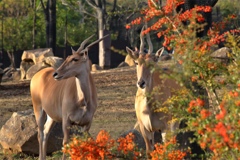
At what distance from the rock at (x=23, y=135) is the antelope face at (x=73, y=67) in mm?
1271

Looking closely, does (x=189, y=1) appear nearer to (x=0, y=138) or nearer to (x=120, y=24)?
(x=0, y=138)

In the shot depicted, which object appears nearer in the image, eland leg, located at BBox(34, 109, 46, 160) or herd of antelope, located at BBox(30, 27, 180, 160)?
herd of antelope, located at BBox(30, 27, 180, 160)

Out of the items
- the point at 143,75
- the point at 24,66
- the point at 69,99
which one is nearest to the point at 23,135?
the point at 69,99

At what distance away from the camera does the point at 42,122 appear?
38.9 ft

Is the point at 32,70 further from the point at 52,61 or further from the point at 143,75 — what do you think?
the point at 143,75

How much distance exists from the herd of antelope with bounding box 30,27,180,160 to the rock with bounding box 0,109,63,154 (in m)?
0.15

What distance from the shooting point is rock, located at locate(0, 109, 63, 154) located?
1160 cm

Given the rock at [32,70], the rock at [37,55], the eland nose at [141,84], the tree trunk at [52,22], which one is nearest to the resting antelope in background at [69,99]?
the eland nose at [141,84]

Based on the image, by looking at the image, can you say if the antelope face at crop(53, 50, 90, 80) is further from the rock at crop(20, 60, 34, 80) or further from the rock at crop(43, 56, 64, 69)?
the rock at crop(20, 60, 34, 80)

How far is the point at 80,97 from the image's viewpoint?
1107 centimetres

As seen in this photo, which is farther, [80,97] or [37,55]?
[37,55]

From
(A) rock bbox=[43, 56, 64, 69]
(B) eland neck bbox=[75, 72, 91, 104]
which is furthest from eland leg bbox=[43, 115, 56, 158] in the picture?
(A) rock bbox=[43, 56, 64, 69]

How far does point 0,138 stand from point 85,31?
1441 inches

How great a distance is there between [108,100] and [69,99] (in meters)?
7.98
